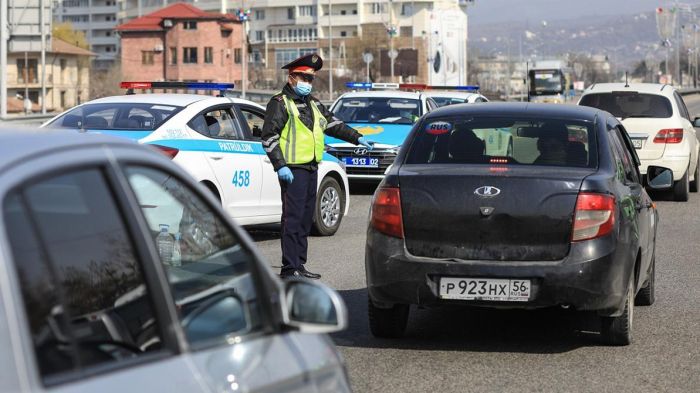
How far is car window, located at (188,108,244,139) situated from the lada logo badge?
5.92 meters

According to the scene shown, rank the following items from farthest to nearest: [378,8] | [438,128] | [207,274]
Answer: [378,8]
[438,128]
[207,274]

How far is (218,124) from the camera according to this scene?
13.7 m

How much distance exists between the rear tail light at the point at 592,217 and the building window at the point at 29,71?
11478 centimetres

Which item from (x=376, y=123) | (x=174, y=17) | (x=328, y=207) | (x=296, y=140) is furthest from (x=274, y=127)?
(x=174, y=17)

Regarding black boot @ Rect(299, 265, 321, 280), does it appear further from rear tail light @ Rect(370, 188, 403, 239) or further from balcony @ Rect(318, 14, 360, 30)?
balcony @ Rect(318, 14, 360, 30)

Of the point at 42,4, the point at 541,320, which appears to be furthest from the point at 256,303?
the point at 42,4

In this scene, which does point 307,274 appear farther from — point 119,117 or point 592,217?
point 592,217

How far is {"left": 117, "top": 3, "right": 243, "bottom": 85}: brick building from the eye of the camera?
13600cm

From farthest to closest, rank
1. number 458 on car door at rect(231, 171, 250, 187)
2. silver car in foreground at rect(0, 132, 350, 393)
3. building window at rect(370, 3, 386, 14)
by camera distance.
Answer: building window at rect(370, 3, 386, 14), number 458 on car door at rect(231, 171, 250, 187), silver car in foreground at rect(0, 132, 350, 393)

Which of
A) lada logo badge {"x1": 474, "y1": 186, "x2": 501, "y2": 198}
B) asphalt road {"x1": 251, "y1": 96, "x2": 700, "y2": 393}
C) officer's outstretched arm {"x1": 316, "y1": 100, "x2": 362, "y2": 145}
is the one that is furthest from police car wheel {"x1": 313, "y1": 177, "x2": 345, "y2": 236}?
lada logo badge {"x1": 474, "y1": 186, "x2": 501, "y2": 198}

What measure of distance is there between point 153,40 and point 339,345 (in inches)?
5217

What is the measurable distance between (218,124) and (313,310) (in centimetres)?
1027

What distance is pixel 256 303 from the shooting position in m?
3.61

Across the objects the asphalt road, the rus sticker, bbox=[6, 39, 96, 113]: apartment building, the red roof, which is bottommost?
the asphalt road
